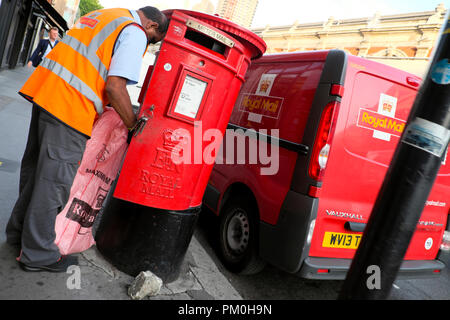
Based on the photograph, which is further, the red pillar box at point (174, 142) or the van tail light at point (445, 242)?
the van tail light at point (445, 242)

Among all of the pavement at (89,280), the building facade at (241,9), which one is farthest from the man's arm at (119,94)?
the building facade at (241,9)

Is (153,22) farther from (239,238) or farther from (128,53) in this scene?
(239,238)

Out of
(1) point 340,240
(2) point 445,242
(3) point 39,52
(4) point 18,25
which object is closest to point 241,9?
(4) point 18,25

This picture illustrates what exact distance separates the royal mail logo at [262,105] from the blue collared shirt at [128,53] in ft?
4.79

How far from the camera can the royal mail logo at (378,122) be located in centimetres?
285

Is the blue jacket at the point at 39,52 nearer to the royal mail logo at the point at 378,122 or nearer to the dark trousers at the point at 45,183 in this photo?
the dark trousers at the point at 45,183

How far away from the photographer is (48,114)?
2096 mm

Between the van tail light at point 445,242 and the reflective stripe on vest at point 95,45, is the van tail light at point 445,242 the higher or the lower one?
the lower one

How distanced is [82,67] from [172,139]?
28.9 inches

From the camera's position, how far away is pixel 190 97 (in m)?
2.46

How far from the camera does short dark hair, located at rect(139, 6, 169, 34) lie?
2.38 meters
